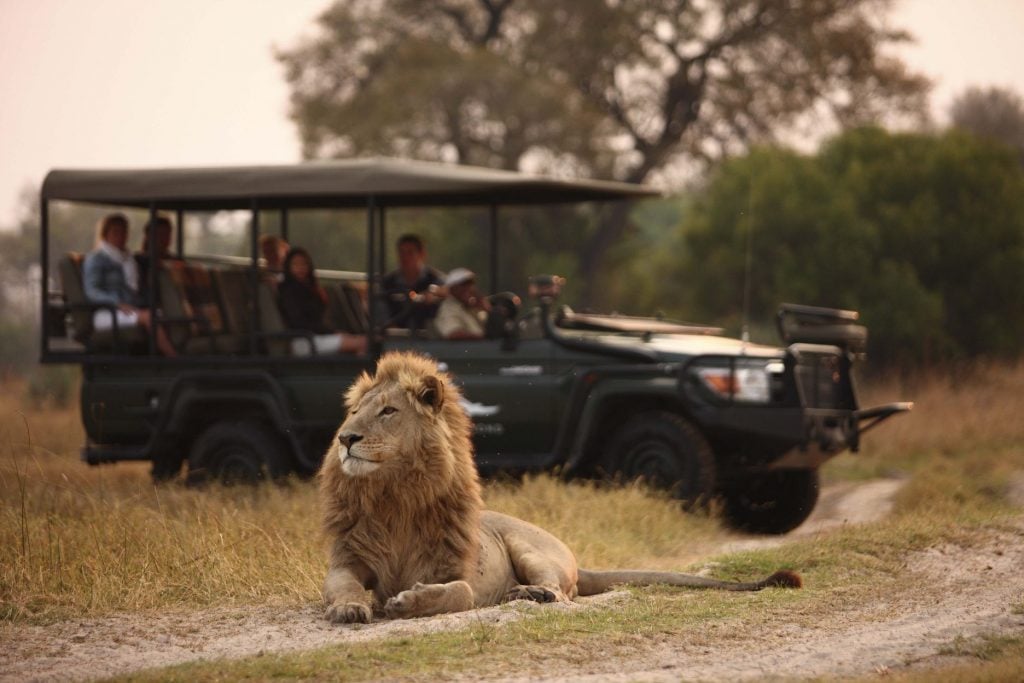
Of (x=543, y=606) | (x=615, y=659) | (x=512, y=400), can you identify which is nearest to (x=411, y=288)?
(x=512, y=400)

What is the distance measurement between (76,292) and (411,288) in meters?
2.22

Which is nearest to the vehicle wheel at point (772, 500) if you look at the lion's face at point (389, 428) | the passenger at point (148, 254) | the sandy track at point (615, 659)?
the sandy track at point (615, 659)

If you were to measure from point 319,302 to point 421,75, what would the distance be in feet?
56.9

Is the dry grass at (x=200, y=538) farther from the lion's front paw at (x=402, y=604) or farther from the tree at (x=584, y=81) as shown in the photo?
the tree at (x=584, y=81)

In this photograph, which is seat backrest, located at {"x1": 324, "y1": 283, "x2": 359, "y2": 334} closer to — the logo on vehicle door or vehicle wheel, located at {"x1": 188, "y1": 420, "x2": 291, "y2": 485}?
vehicle wheel, located at {"x1": 188, "y1": 420, "x2": 291, "y2": 485}

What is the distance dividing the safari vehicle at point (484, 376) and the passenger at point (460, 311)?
0.36ft

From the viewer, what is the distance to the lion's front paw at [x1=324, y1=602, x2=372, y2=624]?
6.59 m

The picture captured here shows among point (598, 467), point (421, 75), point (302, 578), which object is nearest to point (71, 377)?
point (421, 75)

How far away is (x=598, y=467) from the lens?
420 inches

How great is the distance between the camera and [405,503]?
6852 mm

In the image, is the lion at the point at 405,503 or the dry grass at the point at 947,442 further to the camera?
the dry grass at the point at 947,442

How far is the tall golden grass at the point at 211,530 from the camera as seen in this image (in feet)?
25.0

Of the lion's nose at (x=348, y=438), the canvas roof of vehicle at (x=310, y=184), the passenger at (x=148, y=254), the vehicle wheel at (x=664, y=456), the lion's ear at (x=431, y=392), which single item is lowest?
the vehicle wheel at (x=664, y=456)

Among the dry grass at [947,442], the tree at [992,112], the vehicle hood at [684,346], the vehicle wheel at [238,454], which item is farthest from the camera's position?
the tree at [992,112]
